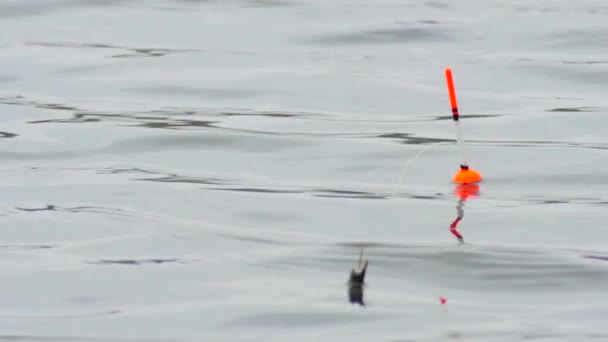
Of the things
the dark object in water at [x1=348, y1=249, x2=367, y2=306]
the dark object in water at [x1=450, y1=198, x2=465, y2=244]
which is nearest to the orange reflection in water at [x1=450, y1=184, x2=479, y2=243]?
the dark object in water at [x1=450, y1=198, x2=465, y2=244]

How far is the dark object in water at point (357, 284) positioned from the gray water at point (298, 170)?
29mm

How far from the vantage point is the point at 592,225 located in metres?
5.94

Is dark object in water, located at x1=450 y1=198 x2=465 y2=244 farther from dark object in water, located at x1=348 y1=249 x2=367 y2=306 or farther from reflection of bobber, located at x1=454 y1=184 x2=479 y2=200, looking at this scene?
dark object in water, located at x1=348 y1=249 x2=367 y2=306

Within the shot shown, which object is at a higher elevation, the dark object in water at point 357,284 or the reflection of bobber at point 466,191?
the reflection of bobber at point 466,191

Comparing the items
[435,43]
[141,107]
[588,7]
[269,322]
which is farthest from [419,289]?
[588,7]

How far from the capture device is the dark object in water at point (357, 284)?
16.4ft

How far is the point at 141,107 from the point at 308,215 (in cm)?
261

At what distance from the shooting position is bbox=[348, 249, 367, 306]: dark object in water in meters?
5.01

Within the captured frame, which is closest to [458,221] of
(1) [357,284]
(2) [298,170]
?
(1) [357,284]

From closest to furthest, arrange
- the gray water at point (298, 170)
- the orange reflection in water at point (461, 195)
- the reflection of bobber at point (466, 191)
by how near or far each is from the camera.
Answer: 1. the gray water at point (298, 170)
2. the orange reflection in water at point (461, 195)
3. the reflection of bobber at point (466, 191)

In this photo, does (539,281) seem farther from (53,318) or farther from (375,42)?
(375,42)

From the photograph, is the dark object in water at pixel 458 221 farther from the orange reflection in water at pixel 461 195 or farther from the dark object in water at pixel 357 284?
the dark object in water at pixel 357 284

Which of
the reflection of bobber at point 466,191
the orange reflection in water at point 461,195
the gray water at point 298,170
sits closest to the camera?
the gray water at point 298,170

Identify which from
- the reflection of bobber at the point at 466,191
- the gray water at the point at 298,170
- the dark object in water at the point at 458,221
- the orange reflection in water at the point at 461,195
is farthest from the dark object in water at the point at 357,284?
the reflection of bobber at the point at 466,191
